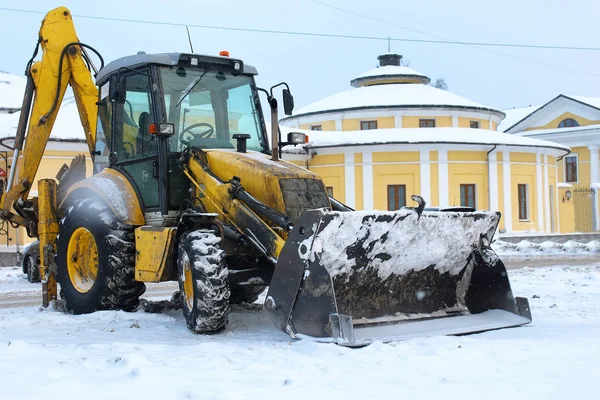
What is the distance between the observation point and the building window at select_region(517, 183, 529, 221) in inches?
1271

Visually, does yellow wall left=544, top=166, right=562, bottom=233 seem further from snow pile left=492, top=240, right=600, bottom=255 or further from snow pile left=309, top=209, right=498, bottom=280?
snow pile left=309, top=209, right=498, bottom=280

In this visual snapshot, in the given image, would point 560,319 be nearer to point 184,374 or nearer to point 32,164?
point 184,374

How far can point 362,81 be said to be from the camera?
40.1 metres

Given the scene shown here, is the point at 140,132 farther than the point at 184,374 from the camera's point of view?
Yes

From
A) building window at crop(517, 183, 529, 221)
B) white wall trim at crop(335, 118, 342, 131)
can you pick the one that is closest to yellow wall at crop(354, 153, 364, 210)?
white wall trim at crop(335, 118, 342, 131)

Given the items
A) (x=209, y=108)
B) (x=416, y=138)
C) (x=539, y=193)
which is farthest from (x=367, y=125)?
(x=209, y=108)

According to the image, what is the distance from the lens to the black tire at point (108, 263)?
8.52m

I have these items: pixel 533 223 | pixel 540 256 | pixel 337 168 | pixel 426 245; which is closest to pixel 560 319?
pixel 426 245

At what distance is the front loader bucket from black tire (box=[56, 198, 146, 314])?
2372 mm

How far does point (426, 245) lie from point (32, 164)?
5.82 metres

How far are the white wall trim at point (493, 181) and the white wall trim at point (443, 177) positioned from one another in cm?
198

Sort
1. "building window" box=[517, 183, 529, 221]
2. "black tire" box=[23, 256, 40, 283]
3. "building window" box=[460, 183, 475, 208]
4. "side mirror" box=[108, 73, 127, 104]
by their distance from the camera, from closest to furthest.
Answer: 1. "side mirror" box=[108, 73, 127, 104]
2. "black tire" box=[23, 256, 40, 283]
3. "building window" box=[460, 183, 475, 208]
4. "building window" box=[517, 183, 529, 221]

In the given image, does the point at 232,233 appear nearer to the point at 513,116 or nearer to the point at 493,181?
the point at 493,181

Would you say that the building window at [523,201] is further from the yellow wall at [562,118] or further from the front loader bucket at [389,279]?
the front loader bucket at [389,279]
